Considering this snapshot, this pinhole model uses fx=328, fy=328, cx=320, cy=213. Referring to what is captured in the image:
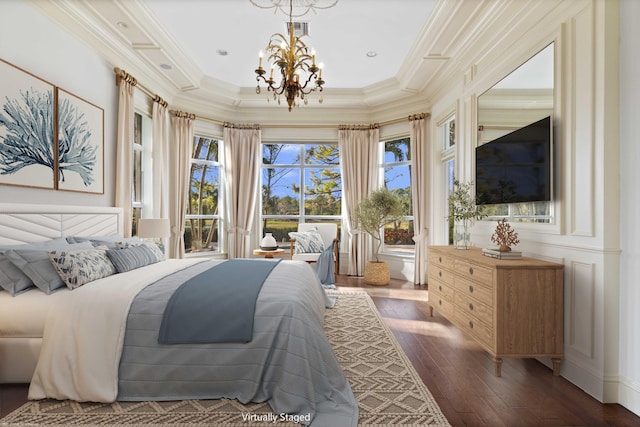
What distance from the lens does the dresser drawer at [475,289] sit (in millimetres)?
2355

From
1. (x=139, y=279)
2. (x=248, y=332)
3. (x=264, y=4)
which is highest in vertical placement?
(x=264, y=4)

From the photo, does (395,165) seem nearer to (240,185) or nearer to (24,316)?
(240,185)

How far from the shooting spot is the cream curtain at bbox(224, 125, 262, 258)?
576 cm

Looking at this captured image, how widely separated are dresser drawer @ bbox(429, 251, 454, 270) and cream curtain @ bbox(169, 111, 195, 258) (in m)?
3.64

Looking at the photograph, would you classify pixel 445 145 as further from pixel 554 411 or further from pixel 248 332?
pixel 248 332

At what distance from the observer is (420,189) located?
523cm

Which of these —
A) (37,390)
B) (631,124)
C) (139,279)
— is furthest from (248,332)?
(631,124)

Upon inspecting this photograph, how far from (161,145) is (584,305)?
496 cm

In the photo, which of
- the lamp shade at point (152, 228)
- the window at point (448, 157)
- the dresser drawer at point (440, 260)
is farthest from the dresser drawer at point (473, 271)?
the lamp shade at point (152, 228)

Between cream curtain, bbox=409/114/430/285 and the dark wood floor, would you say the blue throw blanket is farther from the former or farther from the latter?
cream curtain, bbox=409/114/430/285

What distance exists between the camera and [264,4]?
10.6 ft

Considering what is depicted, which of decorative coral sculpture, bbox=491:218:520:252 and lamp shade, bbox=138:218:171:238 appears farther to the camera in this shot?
lamp shade, bbox=138:218:171:238

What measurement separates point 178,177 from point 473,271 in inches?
171

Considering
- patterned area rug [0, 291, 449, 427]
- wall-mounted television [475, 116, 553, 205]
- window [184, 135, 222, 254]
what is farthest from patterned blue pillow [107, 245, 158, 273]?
wall-mounted television [475, 116, 553, 205]
